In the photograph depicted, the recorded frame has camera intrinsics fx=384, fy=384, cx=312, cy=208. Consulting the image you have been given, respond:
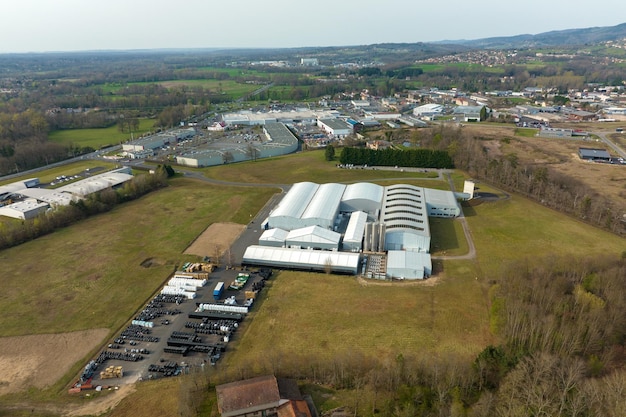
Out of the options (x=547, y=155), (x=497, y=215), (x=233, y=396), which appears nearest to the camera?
(x=233, y=396)

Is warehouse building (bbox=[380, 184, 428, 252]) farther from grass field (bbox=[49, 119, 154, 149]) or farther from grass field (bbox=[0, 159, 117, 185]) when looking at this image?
grass field (bbox=[49, 119, 154, 149])

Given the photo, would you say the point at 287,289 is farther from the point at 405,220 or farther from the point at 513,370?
the point at 513,370

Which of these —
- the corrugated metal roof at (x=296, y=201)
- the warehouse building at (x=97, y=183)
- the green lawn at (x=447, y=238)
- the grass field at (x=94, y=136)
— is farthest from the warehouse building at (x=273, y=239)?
the grass field at (x=94, y=136)

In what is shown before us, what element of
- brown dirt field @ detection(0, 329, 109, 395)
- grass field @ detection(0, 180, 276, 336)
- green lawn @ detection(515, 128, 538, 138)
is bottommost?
brown dirt field @ detection(0, 329, 109, 395)

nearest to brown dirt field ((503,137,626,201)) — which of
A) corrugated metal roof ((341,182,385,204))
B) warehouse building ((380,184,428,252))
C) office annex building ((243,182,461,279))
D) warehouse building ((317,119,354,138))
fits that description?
office annex building ((243,182,461,279))

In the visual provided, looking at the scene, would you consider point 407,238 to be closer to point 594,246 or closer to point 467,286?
point 467,286

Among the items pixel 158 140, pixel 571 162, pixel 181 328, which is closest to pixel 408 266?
pixel 181 328

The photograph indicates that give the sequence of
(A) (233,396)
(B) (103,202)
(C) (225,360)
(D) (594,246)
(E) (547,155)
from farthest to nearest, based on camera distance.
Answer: (E) (547,155)
(B) (103,202)
(D) (594,246)
(C) (225,360)
(A) (233,396)

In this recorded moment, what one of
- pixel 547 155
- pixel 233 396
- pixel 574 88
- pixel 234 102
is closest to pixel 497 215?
pixel 547 155
